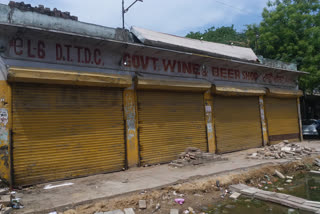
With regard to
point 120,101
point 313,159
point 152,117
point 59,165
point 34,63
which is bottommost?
point 313,159

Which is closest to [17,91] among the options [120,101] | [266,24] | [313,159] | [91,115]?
[91,115]

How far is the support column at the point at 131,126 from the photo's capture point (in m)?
8.85

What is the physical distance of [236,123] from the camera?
41.2ft

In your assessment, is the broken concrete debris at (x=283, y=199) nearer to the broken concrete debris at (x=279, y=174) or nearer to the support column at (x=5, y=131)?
the broken concrete debris at (x=279, y=174)

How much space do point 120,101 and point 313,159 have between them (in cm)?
808

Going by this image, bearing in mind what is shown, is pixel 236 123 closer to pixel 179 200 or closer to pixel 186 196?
pixel 186 196

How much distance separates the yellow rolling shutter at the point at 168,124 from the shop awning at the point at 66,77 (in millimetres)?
1234

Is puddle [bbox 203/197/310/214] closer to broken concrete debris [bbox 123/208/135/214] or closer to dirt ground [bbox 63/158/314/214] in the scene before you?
dirt ground [bbox 63/158/314/214]

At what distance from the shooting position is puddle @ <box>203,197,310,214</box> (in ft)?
16.9

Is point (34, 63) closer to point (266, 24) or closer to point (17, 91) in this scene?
point (17, 91)

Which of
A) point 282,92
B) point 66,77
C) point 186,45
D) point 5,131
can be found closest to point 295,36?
point 282,92

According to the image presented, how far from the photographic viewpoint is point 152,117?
960cm

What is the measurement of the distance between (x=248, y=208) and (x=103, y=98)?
5574mm

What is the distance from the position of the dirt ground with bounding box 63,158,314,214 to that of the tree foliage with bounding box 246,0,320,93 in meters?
12.5
